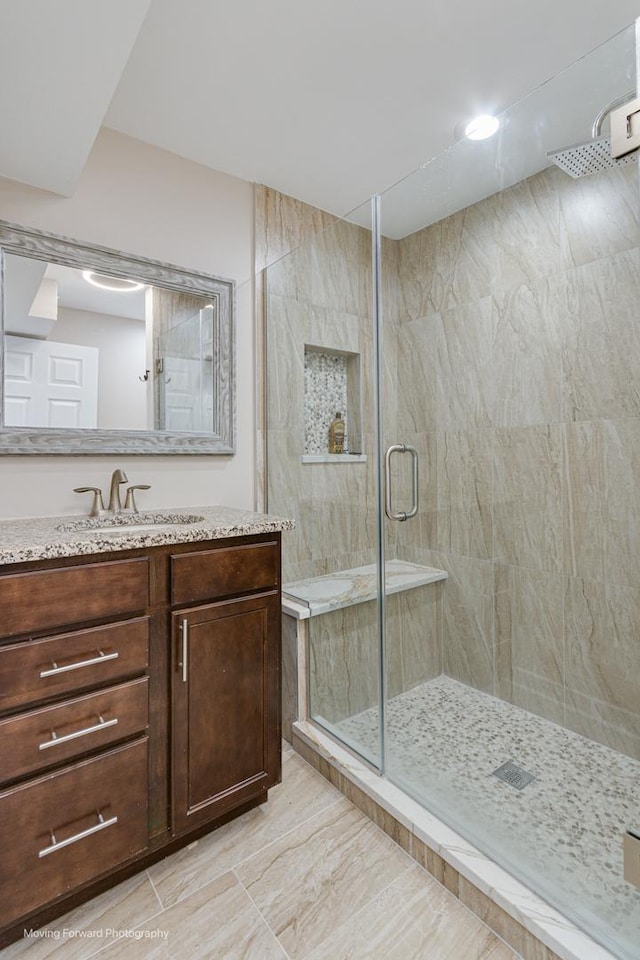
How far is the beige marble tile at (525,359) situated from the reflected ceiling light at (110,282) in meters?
1.39

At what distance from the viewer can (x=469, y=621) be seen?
5.86 ft

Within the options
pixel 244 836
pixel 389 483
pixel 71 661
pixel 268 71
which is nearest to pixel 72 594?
pixel 71 661

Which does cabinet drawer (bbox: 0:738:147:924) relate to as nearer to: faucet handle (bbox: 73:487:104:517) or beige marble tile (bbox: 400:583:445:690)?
faucet handle (bbox: 73:487:104:517)

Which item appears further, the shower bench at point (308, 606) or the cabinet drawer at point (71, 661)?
the shower bench at point (308, 606)

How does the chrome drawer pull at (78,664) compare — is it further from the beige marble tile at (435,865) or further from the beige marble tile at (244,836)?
the beige marble tile at (435,865)

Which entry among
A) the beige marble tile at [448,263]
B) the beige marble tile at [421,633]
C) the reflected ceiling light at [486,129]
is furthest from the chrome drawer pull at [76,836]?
the reflected ceiling light at [486,129]

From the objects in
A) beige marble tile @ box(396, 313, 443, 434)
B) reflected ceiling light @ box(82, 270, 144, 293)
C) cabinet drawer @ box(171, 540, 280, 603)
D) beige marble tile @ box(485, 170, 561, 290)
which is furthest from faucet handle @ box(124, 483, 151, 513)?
beige marble tile @ box(485, 170, 561, 290)

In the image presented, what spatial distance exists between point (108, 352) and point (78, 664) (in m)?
1.15

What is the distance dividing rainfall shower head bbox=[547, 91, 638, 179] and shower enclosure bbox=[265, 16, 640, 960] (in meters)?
0.03

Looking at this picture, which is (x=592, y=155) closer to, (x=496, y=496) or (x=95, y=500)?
(x=496, y=496)

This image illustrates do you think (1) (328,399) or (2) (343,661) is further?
(1) (328,399)

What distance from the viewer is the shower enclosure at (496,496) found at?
143cm

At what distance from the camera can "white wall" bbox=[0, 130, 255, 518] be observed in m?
1.64

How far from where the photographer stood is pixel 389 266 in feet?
6.06
